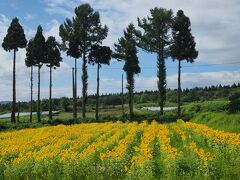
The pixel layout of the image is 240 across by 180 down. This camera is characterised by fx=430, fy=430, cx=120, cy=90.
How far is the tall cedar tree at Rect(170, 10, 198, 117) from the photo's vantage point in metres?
47.5

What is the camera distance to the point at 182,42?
48062 millimetres

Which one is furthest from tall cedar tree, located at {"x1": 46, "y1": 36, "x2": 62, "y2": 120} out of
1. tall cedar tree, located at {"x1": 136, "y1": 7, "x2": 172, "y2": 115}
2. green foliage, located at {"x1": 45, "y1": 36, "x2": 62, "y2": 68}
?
tall cedar tree, located at {"x1": 136, "y1": 7, "x2": 172, "y2": 115}

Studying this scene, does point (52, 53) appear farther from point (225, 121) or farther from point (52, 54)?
point (225, 121)

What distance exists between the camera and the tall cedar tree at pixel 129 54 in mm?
55969

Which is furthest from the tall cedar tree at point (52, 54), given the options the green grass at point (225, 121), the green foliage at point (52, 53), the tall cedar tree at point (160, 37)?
the green grass at point (225, 121)

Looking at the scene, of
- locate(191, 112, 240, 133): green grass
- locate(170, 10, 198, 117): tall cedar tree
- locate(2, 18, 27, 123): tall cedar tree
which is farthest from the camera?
locate(2, 18, 27, 123): tall cedar tree

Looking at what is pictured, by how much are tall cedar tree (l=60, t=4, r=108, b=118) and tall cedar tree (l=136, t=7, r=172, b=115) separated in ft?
17.0

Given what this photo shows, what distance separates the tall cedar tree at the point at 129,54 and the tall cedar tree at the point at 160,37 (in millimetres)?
3922

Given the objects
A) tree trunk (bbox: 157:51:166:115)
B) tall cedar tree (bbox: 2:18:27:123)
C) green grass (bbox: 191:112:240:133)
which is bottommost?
green grass (bbox: 191:112:240:133)

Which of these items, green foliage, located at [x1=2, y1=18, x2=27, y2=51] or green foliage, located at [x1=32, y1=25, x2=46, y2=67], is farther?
green foliage, located at [x1=32, y1=25, x2=46, y2=67]

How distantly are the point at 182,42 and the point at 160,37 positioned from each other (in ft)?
12.0

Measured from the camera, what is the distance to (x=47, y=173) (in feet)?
40.9

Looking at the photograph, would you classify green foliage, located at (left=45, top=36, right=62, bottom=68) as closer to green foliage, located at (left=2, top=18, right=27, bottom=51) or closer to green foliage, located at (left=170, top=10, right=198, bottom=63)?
green foliage, located at (left=2, top=18, right=27, bottom=51)

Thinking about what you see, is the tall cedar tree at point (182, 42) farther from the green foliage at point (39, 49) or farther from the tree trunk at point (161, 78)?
the green foliage at point (39, 49)
